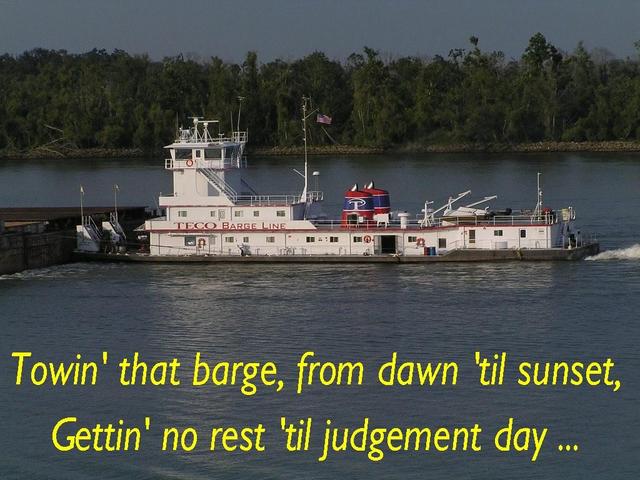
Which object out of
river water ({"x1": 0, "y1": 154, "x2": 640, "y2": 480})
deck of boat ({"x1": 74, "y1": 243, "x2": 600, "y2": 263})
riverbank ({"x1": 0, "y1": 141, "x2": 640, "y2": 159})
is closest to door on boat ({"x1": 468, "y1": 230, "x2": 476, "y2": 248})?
deck of boat ({"x1": 74, "y1": 243, "x2": 600, "y2": 263})

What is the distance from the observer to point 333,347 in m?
41.7

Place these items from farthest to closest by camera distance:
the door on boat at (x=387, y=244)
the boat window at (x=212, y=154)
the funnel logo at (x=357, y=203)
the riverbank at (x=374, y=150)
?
1. the riverbank at (x=374, y=150)
2. the boat window at (x=212, y=154)
3. the funnel logo at (x=357, y=203)
4. the door on boat at (x=387, y=244)

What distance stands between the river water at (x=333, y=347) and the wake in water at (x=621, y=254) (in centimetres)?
14

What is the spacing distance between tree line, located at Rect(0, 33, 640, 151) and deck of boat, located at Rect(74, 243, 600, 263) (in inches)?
4182

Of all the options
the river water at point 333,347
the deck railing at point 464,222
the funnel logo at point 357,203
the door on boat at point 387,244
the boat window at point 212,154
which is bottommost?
the river water at point 333,347

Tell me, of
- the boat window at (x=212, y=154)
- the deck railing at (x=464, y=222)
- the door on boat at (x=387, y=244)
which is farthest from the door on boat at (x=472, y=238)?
the boat window at (x=212, y=154)

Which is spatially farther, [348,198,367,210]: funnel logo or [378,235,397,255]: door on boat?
[348,198,367,210]: funnel logo

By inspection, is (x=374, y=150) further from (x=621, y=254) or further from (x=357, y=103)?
(x=621, y=254)

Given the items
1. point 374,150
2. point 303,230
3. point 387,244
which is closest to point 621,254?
point 387,244

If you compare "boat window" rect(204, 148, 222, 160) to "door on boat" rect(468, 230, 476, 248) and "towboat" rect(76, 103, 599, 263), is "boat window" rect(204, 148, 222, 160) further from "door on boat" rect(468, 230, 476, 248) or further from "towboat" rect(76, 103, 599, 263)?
"door on boat" rect(468, 230, 476, 248)

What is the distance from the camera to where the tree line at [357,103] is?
164750 mm

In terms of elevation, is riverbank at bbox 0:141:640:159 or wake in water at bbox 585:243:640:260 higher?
riverbank at bbox 0:141:640:159

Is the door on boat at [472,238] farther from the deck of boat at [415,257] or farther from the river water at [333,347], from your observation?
the river water at [333,347]

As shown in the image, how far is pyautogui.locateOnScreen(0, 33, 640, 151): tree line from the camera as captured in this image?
165 meters
